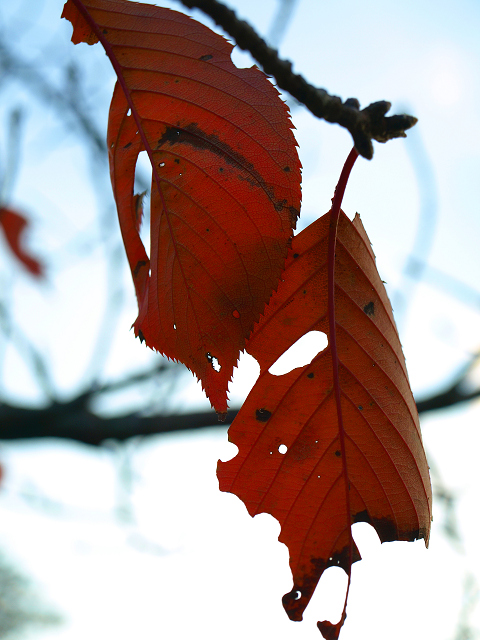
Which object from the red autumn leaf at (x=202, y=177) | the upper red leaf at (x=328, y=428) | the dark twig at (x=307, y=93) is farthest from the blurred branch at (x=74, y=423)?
the dark twig at (x=307, y=93)

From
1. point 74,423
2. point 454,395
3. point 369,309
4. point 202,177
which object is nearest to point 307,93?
point 202,177

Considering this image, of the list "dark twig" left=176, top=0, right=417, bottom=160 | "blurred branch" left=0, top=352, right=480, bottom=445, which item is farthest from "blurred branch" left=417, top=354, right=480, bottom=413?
"dark twig" left=176, top=0, right=417, bottom=160

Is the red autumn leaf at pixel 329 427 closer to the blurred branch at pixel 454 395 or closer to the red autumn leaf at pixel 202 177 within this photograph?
the red autumn leaf at pixel 202 177

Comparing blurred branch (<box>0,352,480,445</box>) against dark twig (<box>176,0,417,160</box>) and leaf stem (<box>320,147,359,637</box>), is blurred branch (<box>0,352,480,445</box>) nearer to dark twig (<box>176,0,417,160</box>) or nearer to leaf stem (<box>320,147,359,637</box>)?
leaf stem (<box>320,147,359,637</box>)

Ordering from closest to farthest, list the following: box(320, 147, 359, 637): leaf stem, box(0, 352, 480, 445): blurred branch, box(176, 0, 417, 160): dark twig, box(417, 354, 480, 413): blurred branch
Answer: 1. box(176, 0, 417, 160): dark twig
2. box(320, 147, 359, 637): leaf stem
3. box(417, 354, 480, 413): blurred branch
4. box(0, 352, 480, 445): blurred branch

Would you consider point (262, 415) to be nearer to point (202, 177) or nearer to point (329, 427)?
point (329, 427)

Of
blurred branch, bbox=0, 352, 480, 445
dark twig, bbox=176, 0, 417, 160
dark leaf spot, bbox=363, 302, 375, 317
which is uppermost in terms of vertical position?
blurred branch, bbox=0, 352, 480, 445

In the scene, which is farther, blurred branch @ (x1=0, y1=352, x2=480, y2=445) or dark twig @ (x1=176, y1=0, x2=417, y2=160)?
blurred branch @ (x1=0, y1=352, x2=480, y2=445)
